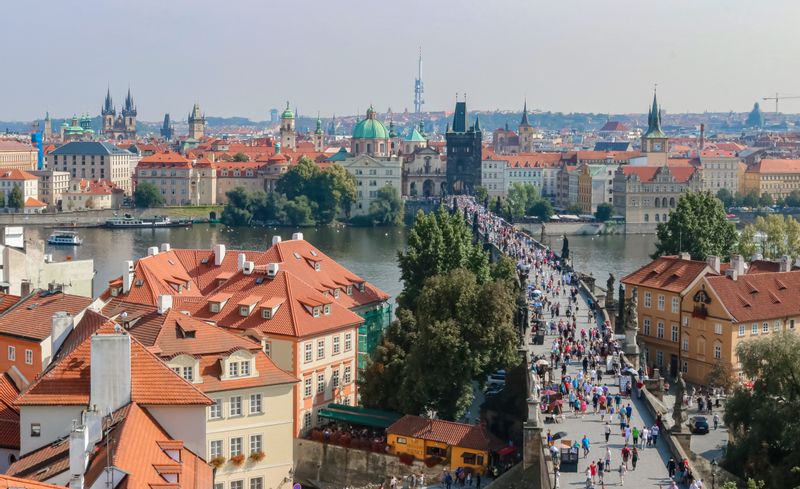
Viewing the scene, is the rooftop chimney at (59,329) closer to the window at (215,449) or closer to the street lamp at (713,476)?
the window at (215,449)

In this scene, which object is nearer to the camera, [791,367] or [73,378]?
[73,378]

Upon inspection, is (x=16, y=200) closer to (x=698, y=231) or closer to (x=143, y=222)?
(x=143, y=222)

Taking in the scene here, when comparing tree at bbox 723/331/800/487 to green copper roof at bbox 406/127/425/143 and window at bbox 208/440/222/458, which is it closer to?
window at bbox 208/440/222/458

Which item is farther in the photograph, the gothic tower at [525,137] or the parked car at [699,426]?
the gothic tower at [525,137]

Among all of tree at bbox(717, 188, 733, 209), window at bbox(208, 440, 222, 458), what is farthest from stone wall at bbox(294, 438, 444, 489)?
tree at bbox(717, 188, 733, 209)

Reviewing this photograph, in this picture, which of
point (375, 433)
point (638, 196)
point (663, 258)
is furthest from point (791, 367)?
point (638, 196)

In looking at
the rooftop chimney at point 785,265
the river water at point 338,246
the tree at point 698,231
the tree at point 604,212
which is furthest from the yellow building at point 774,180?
the rooftop chimney at point 785,265

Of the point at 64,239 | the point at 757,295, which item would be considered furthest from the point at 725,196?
the point at 757,295

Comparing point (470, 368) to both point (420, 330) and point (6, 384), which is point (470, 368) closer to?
point (420, 330)
